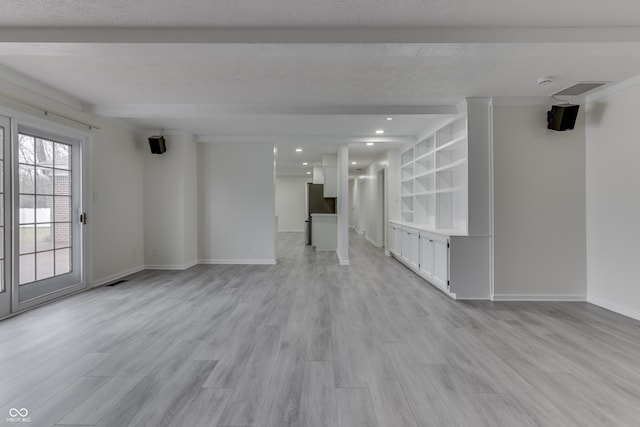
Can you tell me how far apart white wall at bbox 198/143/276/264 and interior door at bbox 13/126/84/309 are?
238cm

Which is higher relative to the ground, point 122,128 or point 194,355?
point 122,128

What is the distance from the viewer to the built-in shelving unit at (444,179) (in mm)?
4766

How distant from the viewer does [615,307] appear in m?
3.67

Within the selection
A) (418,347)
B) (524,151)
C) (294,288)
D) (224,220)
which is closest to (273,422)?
(418,347)

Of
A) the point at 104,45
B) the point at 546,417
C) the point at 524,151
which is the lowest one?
the point at 546,417

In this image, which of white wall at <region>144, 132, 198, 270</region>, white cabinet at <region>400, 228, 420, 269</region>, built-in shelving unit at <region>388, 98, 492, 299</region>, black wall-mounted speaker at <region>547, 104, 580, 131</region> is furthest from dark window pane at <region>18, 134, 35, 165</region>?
black wall-mounted speaker at <region>547, 104, 580, 131</region>

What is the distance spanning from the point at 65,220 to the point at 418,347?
481cm

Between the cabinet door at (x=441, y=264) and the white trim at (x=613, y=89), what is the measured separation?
2.55 m

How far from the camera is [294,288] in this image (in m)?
4.70

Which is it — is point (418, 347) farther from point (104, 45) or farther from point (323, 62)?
point (104, 45)

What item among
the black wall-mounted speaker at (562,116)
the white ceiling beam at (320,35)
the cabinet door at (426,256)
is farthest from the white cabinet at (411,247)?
the white ceiling beam at (320,35)

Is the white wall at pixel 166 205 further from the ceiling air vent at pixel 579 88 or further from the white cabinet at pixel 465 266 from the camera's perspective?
the ceiling air vent at pixel 579 88

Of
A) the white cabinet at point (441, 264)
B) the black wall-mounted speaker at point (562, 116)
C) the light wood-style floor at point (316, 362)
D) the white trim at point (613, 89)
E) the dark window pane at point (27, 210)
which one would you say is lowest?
the light wood-style floor at point (316, 362)

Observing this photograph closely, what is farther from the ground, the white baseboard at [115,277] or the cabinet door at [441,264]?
the cabinet door at [441,264]
